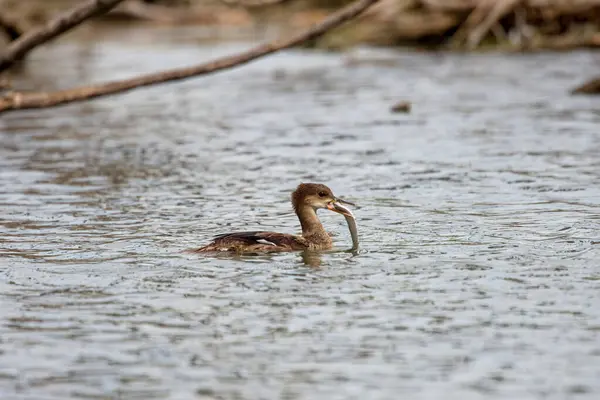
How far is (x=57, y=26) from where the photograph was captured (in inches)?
482

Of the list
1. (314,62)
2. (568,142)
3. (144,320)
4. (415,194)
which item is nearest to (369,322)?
(144,320)

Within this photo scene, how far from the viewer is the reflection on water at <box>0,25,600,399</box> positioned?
815 cm

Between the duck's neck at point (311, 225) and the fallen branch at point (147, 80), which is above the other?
the fallen branch at point (147, 80)

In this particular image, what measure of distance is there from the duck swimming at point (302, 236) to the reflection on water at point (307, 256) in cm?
14

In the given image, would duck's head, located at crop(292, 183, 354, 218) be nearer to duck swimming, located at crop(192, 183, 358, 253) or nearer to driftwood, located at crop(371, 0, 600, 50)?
duck swimming, located at crop(192, 183, 358, 253)

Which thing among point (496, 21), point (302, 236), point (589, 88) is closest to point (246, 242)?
point (302, 236)

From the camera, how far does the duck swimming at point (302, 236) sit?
11.4 metres

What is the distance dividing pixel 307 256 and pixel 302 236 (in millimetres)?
511

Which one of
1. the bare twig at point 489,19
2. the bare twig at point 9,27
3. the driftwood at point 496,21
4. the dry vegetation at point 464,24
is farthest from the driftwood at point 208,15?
the bare twig at point 9,27

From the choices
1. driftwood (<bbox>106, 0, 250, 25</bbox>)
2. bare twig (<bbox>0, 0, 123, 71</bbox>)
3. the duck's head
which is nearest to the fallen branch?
bare twig (<bbox>0, 0, 123, 71</bbox>)

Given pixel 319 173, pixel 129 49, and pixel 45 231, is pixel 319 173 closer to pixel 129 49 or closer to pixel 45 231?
pixel 45 231

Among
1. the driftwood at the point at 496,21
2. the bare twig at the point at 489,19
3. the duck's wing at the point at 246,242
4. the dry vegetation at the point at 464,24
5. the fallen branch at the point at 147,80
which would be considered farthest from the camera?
the driftwood at the point at 496,21

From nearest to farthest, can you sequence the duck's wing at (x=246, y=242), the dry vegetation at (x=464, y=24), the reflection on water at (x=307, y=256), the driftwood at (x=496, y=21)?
the reflection on water at (x=307, y=256) → the duck's wing at (x=246, y=242) → the dry vegetation at (x=464, y=24) → the driftwood at (x=496, y=21)

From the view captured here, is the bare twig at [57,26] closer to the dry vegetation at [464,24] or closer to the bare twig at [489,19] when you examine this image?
the dry vegetation at [464,24]
